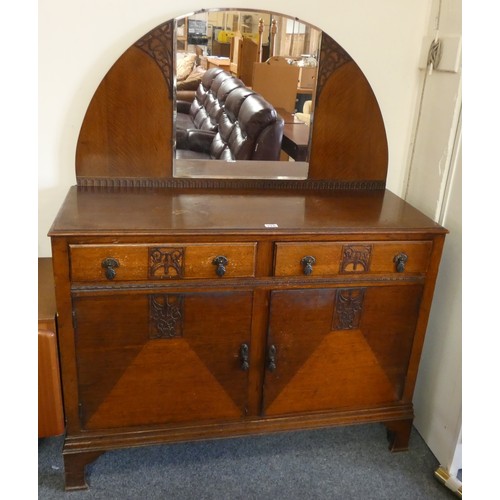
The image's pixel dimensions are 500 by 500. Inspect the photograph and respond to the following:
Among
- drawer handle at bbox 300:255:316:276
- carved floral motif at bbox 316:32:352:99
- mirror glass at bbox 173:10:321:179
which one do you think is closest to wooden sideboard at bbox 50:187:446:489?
drawer handle at bbox 300:255:316:276

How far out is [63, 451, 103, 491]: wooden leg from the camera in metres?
1.54

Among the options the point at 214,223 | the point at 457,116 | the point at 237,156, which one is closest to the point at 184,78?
the point at 237,156

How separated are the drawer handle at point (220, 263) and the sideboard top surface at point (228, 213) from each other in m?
0.08

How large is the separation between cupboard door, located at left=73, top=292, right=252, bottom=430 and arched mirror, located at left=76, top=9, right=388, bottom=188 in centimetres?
48

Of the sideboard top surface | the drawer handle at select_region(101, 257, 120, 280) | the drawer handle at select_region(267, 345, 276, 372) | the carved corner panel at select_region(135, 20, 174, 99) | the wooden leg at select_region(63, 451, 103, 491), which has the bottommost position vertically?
the wooden leg at select_region(63, 451, 103, 491)

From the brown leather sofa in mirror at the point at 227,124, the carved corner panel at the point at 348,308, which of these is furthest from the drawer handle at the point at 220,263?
the brown leather sofa in mirror at the point at 227,124

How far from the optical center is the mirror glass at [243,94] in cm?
162

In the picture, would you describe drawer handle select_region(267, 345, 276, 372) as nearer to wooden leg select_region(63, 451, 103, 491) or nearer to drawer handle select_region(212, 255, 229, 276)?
drawer handle select_region(212, 255, 229, 276)

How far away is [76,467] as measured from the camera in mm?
1557

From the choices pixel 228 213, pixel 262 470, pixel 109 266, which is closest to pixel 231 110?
pixel 228 213

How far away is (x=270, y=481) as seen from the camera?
1659mm

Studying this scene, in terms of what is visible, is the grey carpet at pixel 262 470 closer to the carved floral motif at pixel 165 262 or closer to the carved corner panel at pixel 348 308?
the carved corner panel at pixel 348 308

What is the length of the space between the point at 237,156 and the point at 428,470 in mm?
1265
